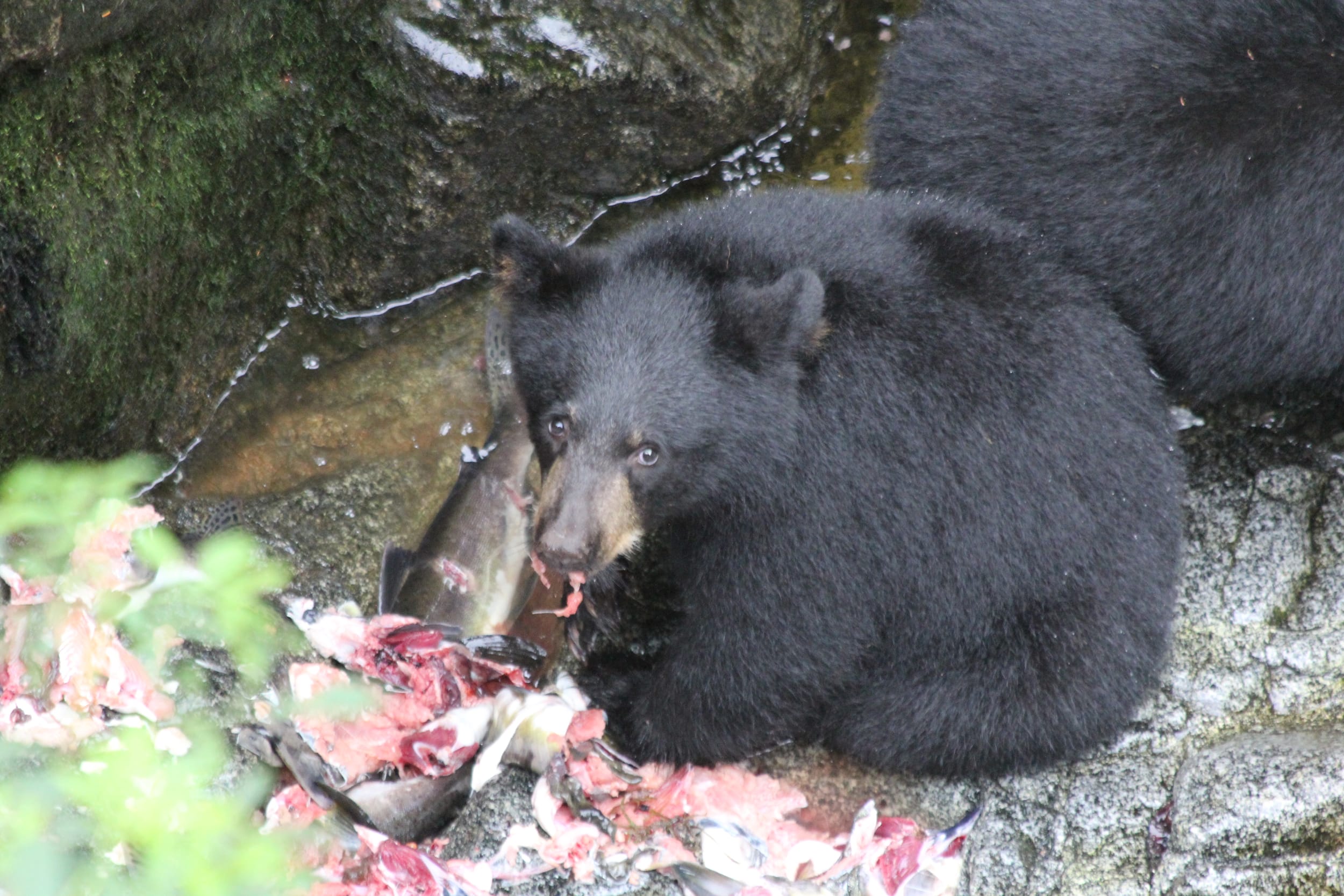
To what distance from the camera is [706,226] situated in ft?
13.7

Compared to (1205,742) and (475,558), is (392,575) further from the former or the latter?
(1205,742)

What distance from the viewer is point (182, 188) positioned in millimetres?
4445

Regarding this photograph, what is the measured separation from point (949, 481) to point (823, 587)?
524 millimetres

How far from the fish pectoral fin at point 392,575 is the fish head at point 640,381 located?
0.89m

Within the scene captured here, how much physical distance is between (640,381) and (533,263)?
0.51 m

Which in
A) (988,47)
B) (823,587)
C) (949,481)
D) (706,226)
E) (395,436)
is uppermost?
(988,47)

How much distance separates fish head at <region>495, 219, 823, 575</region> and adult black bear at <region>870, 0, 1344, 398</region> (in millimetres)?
1186

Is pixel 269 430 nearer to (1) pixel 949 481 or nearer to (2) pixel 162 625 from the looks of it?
(2) pixel 162 625

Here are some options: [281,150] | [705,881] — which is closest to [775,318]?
[705,881]

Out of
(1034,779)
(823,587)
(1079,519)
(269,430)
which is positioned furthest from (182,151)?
(1034,779)

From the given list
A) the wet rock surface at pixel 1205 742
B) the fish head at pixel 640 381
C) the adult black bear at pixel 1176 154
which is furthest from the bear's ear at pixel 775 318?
the wet rock surface at pixel 1205 742

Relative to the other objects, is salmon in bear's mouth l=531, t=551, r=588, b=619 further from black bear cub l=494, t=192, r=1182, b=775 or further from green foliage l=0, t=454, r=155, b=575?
green foliage l=0, t=454, r=155, b=575

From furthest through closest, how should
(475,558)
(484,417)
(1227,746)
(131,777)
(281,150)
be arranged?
1. (484,417)
2. (281,150)
3. (475,558)
4. (1227,746)
5. (131,777)

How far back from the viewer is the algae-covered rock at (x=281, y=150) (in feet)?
12.9
